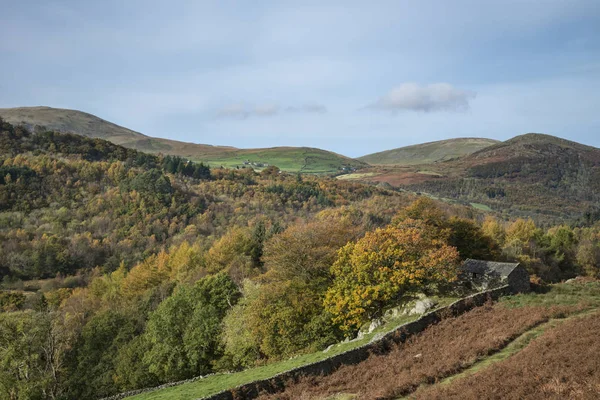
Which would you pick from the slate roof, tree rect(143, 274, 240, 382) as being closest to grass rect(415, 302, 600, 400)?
the slate roof

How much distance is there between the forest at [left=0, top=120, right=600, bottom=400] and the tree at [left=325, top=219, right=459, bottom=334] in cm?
12

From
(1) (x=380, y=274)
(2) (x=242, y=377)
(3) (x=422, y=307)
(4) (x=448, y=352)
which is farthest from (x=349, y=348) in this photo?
(1) (x=380, y=274)

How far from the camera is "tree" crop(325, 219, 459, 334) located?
34188mm

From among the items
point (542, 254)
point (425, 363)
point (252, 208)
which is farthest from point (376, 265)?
point (252, 208)

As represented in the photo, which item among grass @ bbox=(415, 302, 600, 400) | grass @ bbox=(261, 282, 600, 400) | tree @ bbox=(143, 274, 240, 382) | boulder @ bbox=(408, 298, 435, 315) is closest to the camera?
grass @ bbox=(415, 302, 600, 400)

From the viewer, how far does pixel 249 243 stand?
78625 millimetres

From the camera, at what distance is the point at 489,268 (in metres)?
38.9

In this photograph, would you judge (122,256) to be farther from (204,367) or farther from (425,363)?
(425,363)

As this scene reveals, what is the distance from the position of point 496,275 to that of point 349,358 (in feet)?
68.3

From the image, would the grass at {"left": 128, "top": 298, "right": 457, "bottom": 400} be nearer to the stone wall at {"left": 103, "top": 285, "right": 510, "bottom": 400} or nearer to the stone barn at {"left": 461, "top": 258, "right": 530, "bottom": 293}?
the stone wall at {"left": 103, "top": 285, "right": 510, "bottom": 400}

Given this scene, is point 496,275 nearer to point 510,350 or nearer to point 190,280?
point 510,350

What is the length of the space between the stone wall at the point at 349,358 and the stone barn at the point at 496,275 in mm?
7469

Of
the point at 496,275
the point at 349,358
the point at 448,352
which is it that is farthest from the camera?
the point at 496,275

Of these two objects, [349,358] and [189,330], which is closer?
[349,358]
